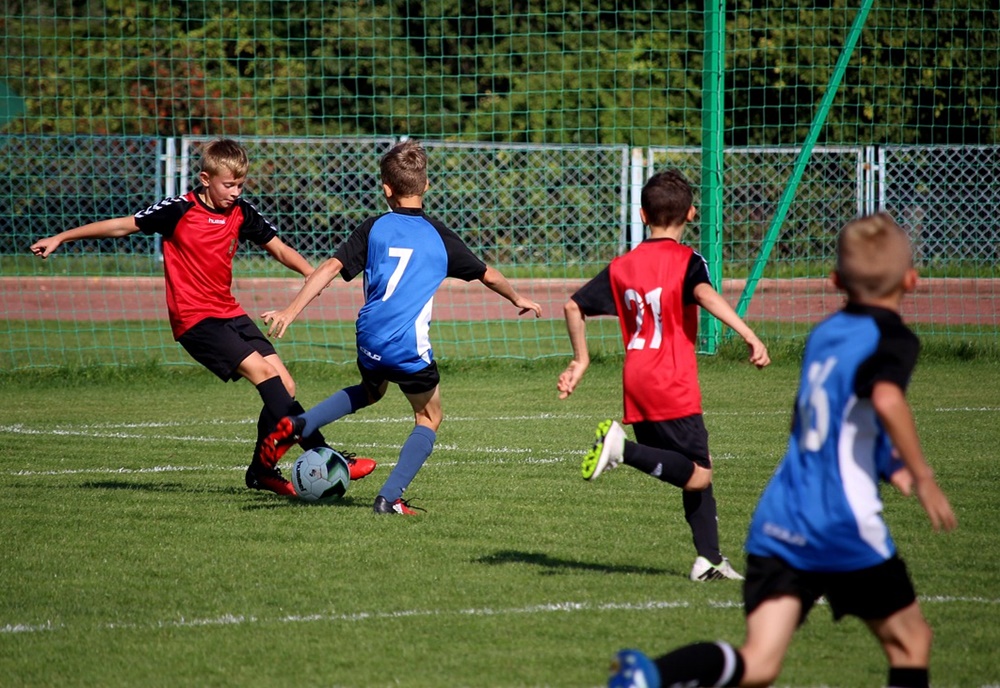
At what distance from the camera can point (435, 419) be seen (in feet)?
22.0

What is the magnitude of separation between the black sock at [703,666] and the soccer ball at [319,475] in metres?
3.74

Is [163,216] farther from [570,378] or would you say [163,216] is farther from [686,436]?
[686,436]

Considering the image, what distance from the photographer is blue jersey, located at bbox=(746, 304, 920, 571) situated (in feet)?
10.2

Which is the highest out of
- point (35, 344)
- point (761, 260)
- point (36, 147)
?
point (36, 147)

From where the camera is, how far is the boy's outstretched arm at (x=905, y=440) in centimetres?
297

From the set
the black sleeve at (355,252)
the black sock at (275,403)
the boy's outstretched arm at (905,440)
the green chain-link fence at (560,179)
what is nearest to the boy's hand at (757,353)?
the boy's outstretched arm at (905,440)

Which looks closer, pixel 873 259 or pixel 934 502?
pixel 934 502

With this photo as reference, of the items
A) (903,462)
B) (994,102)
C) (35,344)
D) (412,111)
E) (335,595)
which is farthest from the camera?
(412,111)

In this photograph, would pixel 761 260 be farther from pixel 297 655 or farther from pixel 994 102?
pixel 297 655

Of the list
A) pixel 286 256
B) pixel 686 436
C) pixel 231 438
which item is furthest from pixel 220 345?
pixel 686 436

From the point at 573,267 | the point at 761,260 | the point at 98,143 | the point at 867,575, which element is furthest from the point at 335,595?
the point at 98,143

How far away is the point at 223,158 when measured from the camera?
6.93 m

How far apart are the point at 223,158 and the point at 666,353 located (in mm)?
3020

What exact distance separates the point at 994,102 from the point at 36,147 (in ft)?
41.4
